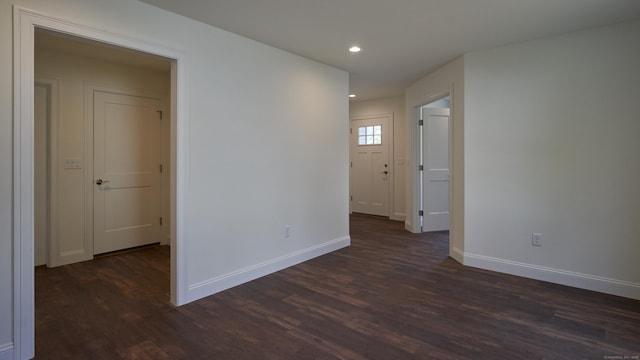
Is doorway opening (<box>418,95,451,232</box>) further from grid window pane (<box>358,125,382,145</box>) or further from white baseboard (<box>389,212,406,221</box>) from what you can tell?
grid window pane (<box>358,125,382,145</box>)

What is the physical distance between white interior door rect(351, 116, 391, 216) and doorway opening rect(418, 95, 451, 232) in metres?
1.45

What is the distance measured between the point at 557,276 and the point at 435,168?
2.61 m

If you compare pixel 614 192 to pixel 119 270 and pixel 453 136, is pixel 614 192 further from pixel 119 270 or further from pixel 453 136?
pixel 119 270

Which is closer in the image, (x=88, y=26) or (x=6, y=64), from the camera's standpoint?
(x=6, y=64)

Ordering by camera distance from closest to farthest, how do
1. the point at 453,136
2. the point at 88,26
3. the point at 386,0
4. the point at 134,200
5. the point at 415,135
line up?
1. the point at 88,26
2. the point at 386,0
3. the point at 453,136
4. the point at 134,200
5. the point at 415,135

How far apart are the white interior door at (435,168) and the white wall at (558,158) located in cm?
171

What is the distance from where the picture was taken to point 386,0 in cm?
254

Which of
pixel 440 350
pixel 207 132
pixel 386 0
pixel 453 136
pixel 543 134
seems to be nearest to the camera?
pixel 440 350

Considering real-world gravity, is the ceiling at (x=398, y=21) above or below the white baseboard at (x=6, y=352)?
above

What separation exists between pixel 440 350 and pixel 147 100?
15.3ft

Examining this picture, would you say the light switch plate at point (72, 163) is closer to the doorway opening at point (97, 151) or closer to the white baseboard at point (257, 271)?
the doorway opening at point (97, 151)

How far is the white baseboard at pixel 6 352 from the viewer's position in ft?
6.46

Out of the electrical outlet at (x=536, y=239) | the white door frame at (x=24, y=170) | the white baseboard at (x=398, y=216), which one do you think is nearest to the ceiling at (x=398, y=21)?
the white door frame at (x=24, y=170)

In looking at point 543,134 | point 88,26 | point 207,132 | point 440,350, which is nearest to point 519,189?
point 543,134
